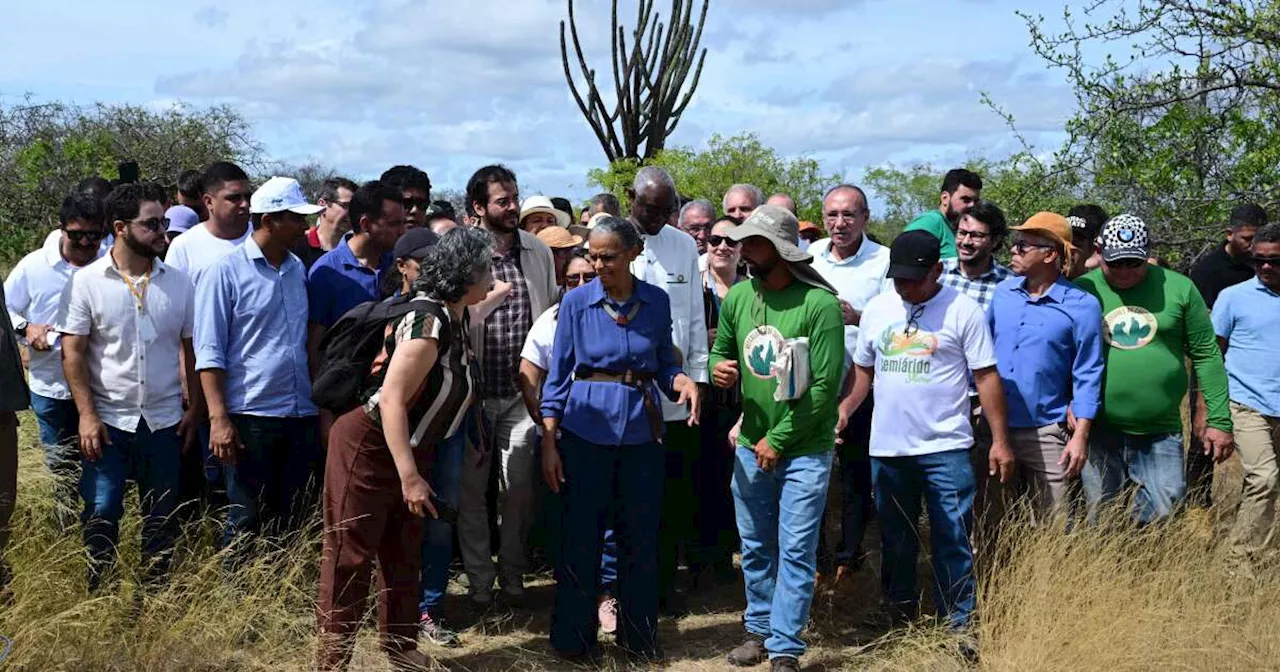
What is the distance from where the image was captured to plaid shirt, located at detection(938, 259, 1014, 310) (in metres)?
6.30

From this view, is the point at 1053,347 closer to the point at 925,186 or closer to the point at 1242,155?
the point at 1242,155

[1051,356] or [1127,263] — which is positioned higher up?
[1127,263]

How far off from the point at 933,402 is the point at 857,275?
1.45m

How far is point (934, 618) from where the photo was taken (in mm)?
5562

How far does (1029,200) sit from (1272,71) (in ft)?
5.84

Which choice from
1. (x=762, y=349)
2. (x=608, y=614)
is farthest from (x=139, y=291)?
(x=762, y=349)

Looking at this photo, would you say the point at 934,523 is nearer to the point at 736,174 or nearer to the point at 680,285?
the point at 680,285

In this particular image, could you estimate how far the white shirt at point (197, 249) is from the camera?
6.15 m

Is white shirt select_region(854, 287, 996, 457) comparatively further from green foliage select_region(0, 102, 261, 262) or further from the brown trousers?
green foliage select_region(0, 102, 261, 262)

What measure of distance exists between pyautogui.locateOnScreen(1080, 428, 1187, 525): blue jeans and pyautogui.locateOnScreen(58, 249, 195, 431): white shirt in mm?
4264

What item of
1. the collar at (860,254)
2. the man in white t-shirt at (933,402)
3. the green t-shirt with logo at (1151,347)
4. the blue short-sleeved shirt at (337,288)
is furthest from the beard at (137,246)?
the green t-shirt with logo at (1151,347)

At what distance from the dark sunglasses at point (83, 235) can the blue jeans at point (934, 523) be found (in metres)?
3.97

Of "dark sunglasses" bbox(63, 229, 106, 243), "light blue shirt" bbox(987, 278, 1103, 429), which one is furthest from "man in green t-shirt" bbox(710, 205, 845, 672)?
"dark sunglasses" bbox(63, 229, 106, 243)

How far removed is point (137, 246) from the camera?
5660 millimetres
